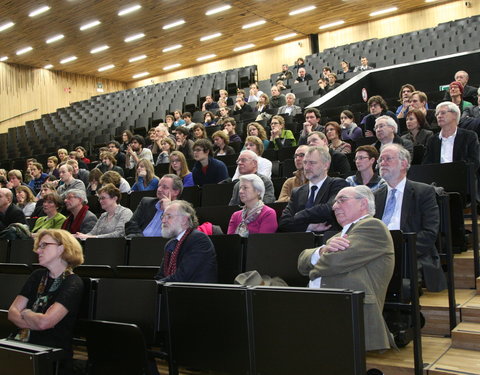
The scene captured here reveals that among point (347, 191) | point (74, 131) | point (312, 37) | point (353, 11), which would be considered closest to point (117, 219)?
point (347, 191)

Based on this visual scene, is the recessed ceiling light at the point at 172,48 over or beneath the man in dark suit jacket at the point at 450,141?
over

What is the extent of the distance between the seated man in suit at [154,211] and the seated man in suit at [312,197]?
3.16 feet

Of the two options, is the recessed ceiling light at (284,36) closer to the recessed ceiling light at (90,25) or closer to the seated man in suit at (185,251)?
the recessed ceiling light at (90,25)

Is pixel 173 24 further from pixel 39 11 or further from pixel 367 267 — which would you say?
pixel 367 267

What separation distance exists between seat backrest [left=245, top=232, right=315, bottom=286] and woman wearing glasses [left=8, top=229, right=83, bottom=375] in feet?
2.85

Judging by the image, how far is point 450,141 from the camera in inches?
162

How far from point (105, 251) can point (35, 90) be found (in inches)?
590

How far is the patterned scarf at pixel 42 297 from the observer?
2.74 meters

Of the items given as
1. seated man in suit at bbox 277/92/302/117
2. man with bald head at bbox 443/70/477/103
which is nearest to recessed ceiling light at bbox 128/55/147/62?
seated man in suit at bbox 277/92/302/117

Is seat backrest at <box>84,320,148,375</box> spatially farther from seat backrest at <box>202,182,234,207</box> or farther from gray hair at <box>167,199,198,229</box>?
seat backrest at <box>202,182,234,207</box>

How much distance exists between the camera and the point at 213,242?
3164 mm

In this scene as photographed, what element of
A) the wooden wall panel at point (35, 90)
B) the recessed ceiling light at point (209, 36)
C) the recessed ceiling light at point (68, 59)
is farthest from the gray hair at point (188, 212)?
the wooden wall panel at point (35, 90)

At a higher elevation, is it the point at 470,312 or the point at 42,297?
the point at 42,297

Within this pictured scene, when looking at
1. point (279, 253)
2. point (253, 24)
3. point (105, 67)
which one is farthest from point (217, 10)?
point (279, 253)
